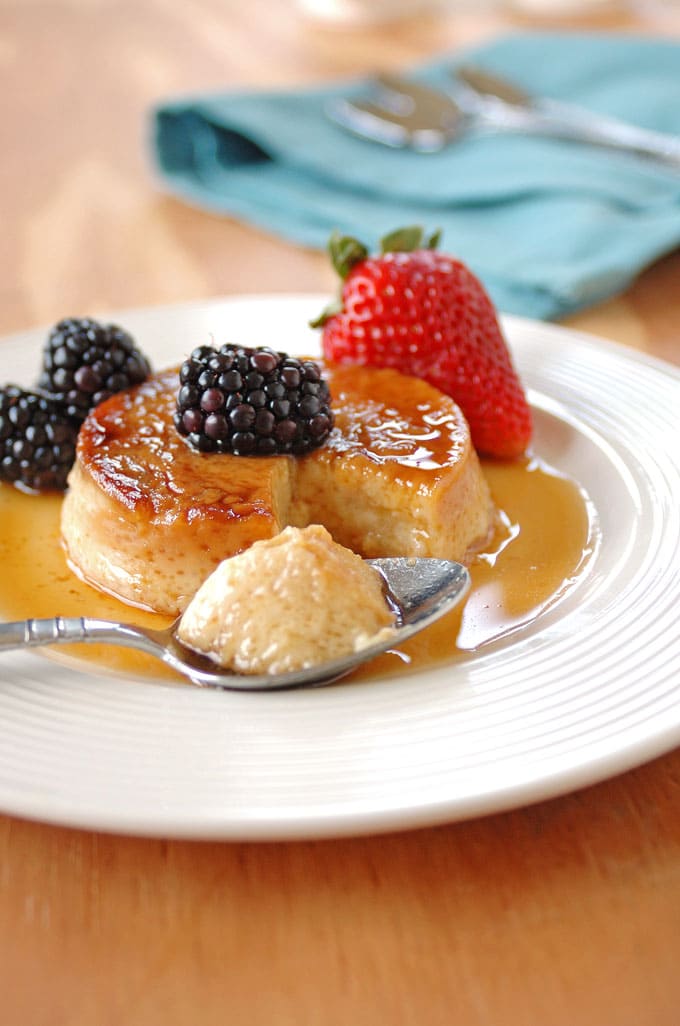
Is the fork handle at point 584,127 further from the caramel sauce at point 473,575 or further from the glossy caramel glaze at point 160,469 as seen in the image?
the glossy caramel glaze at point 160,469

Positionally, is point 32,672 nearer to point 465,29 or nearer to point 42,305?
point 42,305

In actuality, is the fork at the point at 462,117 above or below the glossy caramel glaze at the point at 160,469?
above

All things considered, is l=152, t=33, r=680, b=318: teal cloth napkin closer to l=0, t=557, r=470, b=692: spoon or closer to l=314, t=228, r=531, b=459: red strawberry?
l=314, t=228, r=531, b=459: red strawberry

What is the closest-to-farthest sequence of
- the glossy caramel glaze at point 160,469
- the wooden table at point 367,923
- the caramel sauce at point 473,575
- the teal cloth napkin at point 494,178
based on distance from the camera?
the wooden table at point 367,923 < the caramel sauce at point 473,575 < the glossy caramel glaze at point 160,469 < the teal cloth napkin at point 494,178

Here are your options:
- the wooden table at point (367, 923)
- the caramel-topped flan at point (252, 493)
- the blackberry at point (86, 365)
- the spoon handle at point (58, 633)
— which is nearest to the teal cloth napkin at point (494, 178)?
the caramel-topped flan at point (252, 493)

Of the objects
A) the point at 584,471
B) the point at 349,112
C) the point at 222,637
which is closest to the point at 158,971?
the point at 222,637

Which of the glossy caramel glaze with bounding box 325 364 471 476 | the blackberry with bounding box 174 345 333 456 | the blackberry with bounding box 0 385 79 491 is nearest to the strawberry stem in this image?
the glossy caramel glaze with bounding box 325 364 471 476
